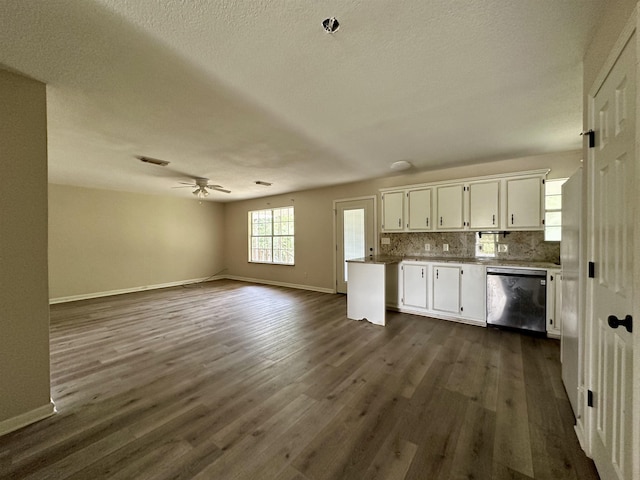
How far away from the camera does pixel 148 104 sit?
2.30 meters

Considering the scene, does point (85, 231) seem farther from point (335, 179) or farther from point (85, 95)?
point (335, 179)

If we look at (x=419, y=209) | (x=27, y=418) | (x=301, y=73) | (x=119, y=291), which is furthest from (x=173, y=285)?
(x=301, y=73)

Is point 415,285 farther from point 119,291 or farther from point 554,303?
point 119,291

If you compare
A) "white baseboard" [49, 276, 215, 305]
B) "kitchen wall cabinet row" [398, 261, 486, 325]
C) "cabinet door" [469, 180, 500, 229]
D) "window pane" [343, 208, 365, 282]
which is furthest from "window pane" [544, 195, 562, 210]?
"white baseboard" [49, 276, 215, 305]

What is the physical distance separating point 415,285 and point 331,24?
3.83 m

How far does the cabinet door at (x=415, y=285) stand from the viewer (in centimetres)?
422

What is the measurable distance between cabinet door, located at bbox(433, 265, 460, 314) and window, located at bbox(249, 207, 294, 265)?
3919 mm

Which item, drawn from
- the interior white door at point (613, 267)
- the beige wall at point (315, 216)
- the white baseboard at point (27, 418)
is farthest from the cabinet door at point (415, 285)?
the white baseboard at point (27, 418)

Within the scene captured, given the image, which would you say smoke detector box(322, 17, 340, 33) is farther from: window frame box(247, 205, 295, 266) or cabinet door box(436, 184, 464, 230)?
window frame box(247, 205, 295, 266)

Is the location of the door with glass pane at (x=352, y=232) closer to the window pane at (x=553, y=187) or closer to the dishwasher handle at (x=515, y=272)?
the dishwasher handle at (x=515, y=272)

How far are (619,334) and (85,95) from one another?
387cm

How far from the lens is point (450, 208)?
4.27 meters

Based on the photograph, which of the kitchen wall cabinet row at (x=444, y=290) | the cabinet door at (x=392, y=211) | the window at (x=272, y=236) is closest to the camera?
the kitchen wall cabinet row at (x=444, y=290)

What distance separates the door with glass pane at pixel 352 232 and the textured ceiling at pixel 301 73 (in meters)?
2.13
